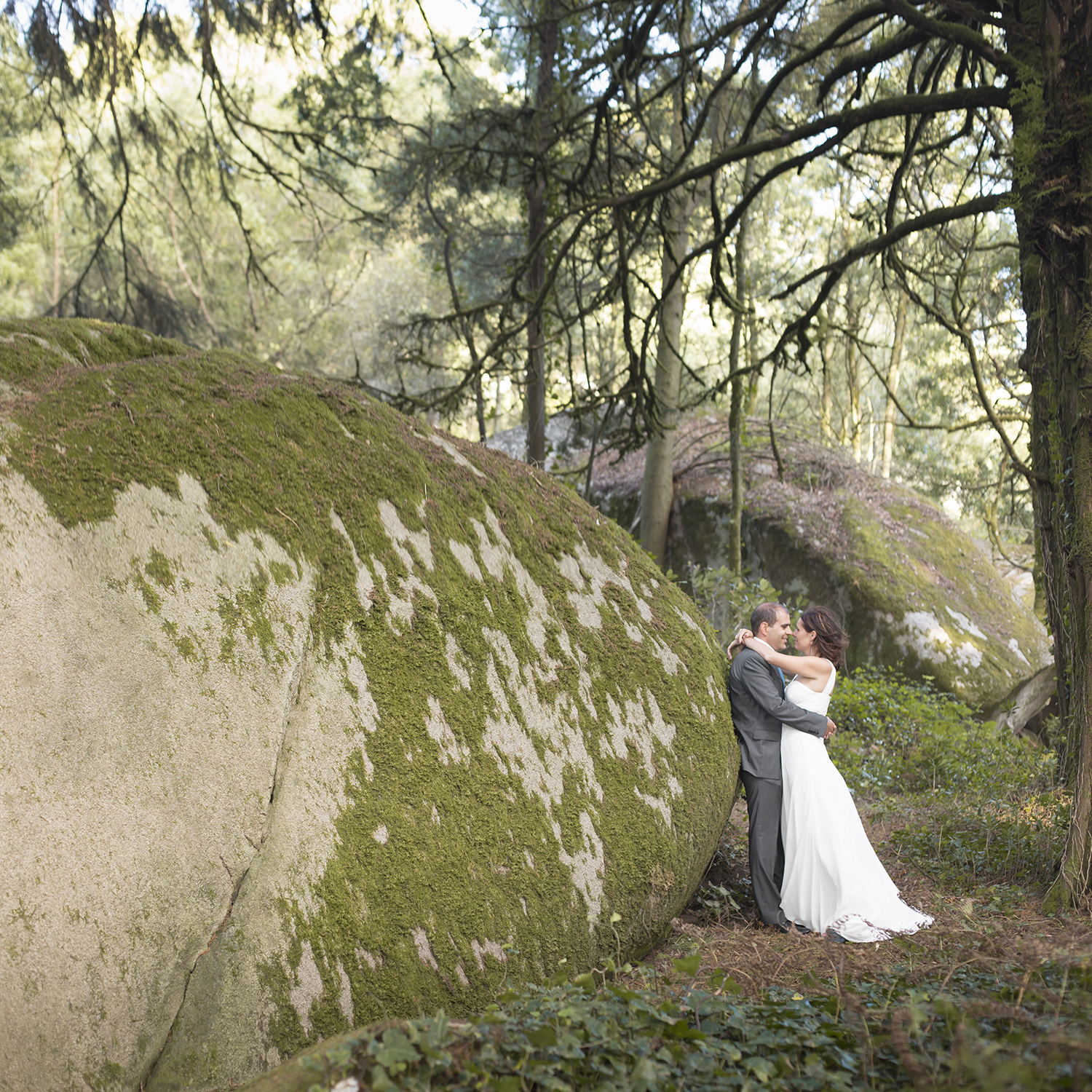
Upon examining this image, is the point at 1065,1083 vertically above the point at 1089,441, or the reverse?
Answer: the point at 1089,441

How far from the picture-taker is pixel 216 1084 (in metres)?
2.48

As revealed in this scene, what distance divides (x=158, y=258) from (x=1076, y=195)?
82.8ft

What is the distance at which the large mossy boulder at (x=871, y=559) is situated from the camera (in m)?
10.9

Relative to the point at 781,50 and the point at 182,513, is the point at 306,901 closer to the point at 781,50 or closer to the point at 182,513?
the point at 182,513

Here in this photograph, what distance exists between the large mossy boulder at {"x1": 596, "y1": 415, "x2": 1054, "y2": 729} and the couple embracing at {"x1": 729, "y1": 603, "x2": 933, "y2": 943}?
6.41 metres

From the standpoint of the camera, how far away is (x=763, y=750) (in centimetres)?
507

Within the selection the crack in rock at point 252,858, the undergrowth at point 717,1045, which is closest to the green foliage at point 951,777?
the undergrowth at point 717,1045

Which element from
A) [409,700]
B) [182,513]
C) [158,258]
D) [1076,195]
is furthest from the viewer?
[158,258]

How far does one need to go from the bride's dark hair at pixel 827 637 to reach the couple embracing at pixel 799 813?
5.0 inches

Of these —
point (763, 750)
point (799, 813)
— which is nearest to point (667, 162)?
point (763, 750)

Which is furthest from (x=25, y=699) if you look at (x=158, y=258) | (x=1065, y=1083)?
(x=158, y=258)

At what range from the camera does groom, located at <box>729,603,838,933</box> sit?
4.98 metres

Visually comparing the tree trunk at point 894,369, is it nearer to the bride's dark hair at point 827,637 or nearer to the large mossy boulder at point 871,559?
the large mossy boulder at point 871,559

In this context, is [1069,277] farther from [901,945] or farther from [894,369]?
[894,369]
